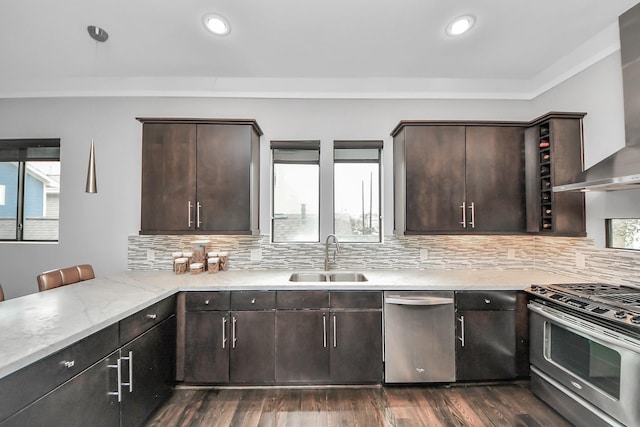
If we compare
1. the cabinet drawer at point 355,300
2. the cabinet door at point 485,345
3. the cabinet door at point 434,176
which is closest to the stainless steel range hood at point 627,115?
the cabinet door at point 434,176

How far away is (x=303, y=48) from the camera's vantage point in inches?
99.7

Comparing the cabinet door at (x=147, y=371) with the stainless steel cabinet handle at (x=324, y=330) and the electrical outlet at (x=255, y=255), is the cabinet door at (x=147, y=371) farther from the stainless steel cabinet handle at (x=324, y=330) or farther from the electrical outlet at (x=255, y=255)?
the stainless steel cabinet handle at (x=324, y=330)

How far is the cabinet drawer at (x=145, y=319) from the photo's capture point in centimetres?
167

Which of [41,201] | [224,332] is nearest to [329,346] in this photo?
[224,332]

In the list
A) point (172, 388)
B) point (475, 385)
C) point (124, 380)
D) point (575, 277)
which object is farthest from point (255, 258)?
point (575, 277)

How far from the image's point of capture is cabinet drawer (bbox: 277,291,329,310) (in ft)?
7.61

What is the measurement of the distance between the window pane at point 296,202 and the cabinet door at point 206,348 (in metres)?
1.05

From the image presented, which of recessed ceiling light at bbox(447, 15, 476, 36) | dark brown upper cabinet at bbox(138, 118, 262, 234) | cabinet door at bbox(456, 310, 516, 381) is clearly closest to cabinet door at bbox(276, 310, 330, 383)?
dark brown upper cabinet at bbox(138, 118, 262, 234)

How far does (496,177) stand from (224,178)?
8.49ft

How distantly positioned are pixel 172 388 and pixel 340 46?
322cm

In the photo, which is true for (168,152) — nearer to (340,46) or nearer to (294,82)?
(294,82)

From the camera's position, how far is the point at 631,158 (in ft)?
6.20

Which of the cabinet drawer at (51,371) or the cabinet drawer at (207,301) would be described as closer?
the cabinet drawer at (51,371)

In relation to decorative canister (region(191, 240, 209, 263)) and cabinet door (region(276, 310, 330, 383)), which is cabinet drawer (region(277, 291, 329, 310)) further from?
decorative canister (region(191, 240, 209, 263))
